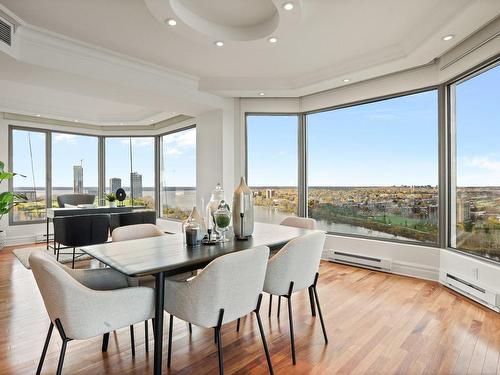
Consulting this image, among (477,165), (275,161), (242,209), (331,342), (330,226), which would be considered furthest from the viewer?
(275,161)

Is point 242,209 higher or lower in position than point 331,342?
higher

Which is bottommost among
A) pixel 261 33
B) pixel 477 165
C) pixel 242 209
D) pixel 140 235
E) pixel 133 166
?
pixel 140 235

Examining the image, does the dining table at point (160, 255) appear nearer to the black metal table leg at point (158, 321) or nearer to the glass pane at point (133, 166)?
the black metal table leg at point (158, 321)

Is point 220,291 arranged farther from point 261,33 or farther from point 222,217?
point 261,33

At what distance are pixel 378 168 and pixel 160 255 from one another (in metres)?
3.53

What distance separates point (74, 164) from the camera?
7.00 m

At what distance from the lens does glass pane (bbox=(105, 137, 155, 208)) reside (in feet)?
24.3

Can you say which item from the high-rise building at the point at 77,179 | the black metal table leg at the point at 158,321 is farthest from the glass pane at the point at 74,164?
the black metal table leg at the point at 158,321

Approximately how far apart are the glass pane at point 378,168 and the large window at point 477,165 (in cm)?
26

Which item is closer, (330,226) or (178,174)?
(330,226)

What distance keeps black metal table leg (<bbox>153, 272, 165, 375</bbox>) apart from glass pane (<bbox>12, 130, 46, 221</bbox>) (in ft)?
20.0

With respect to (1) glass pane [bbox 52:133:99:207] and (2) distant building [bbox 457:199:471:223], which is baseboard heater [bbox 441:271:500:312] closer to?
(2) distant building [bbox 457:199:471:223]

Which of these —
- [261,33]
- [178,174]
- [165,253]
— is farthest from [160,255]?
[178,174]

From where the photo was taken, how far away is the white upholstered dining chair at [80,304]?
1.48 metres
